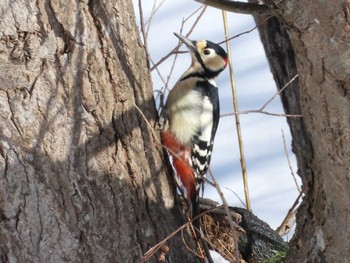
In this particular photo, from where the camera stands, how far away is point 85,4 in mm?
2811

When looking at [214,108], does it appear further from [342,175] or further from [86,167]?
[342,175]

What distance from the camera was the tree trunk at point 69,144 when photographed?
2.65 meters

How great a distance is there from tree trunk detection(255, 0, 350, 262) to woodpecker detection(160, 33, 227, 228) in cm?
104

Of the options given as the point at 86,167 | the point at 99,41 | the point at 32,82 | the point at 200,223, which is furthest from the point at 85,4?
the point at 200,223

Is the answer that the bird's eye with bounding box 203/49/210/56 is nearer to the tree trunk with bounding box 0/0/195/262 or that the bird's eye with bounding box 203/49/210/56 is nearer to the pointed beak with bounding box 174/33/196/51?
the pointed beak with bounding box 174/33/196/51

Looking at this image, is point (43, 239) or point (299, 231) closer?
point (299, 231)

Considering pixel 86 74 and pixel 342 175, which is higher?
pixel 86 74

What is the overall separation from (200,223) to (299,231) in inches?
32.1

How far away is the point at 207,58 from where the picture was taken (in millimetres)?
4066

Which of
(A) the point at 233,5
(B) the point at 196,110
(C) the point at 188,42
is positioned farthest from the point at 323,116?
(C) the point at 188,42

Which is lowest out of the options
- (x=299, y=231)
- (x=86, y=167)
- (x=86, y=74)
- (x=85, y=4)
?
Result: (x=299, y=231)

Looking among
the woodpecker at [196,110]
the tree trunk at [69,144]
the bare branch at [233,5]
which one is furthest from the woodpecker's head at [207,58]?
the tree trunk at [69,144]

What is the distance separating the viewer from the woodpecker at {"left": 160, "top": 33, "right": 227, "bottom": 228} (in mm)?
3648

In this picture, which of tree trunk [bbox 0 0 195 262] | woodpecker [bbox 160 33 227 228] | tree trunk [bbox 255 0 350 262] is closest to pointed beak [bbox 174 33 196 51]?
woodpecker [bbox 160 33 227 228]
